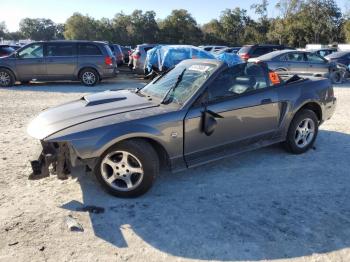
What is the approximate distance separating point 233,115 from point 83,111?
1.92 meters

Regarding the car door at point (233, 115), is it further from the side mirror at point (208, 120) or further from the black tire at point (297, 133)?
the black tire at point (297, 133)

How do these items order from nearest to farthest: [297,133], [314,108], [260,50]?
[297,133]
[314,108]
[260,50]

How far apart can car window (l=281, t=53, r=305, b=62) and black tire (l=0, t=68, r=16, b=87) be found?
10513mm

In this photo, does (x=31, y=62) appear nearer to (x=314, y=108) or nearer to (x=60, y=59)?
(x=60, y=59)

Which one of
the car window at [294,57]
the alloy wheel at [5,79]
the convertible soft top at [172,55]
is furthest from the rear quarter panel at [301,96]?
the alloy wheel at [5,79]

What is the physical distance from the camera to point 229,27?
65875 mm

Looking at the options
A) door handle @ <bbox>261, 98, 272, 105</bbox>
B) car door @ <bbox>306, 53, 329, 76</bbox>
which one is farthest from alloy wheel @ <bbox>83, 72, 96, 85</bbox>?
door handle @ <bbox>261, 98, 272, 105</bbox>

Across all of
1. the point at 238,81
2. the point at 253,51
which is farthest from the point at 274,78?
the point at 253,51

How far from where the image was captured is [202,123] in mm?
4578

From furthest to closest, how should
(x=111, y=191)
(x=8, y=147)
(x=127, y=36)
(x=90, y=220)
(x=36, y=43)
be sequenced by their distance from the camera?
(x=127, y=36) → (x=36, y=43) → (x=8, y=147) → (x=111, y=191) → (x=90, y=220)

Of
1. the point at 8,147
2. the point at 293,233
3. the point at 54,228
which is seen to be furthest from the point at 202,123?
the point at 8,147

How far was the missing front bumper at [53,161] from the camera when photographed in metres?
4.13

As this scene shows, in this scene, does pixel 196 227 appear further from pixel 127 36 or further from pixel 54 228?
pixel 127 36

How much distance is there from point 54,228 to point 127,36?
62.4m
